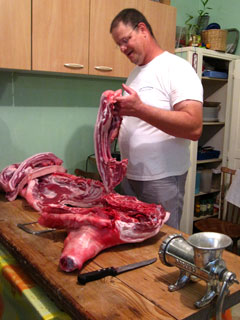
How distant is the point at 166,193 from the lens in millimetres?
1708

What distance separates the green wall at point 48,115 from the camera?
7.79ft

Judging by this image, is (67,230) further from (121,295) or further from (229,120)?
(229,120)

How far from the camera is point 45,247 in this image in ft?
3.95

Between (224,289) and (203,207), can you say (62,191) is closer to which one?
(224,289)

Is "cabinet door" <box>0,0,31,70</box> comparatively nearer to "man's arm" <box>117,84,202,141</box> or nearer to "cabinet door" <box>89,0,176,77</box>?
"cabinet door" <box>89,0,176,77</box>

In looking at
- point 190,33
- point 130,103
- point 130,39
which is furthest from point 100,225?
point 190,33

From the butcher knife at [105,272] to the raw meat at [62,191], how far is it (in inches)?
22.7

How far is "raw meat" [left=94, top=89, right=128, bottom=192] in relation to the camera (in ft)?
4.85

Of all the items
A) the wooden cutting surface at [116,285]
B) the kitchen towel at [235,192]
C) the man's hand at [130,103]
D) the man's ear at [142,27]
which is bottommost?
the kitchen towel at [235,192]

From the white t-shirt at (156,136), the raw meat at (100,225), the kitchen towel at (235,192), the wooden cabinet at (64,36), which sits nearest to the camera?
the raw meat at (100,225)

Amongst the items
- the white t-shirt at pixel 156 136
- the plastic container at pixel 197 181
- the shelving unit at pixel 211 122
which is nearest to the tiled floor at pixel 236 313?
the shelving unit at pixel 211 122

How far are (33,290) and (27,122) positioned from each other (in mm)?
1609

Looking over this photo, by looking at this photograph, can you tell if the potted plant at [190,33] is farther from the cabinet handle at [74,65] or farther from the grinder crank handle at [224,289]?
the grinder crank handle at [224,289]

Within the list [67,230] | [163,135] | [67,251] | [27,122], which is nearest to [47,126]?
[27,122]
